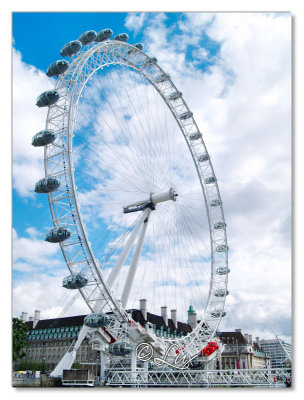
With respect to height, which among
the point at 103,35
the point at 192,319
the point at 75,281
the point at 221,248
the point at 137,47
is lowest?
the point at 192,319

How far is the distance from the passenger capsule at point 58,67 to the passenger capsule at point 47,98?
1383 millimetres

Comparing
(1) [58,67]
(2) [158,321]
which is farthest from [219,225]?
(2) [158,321]

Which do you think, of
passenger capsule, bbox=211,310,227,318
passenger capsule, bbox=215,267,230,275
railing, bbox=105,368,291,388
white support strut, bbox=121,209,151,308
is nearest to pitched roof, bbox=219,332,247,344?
passenger capsule, bbox=211,310,227,318

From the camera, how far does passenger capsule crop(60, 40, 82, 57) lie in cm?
2003

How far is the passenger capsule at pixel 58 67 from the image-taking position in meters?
19.5

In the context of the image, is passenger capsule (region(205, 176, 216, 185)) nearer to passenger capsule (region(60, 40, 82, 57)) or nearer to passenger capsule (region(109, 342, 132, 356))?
passenger capsule (region(60, 40, 82, 57))

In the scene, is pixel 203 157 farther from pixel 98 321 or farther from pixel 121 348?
pixel 98 321

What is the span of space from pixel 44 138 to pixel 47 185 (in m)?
2.07

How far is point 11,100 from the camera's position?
1502 centimetres

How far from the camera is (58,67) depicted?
19.6 metres

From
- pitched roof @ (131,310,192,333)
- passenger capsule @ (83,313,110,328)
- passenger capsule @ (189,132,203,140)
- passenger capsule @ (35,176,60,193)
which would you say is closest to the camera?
passenger capsule @ (83,313,110,328)

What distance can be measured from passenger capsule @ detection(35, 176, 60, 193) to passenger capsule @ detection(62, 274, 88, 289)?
3717 millimetres

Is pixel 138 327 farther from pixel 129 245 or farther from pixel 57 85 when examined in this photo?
pixel 57 85
